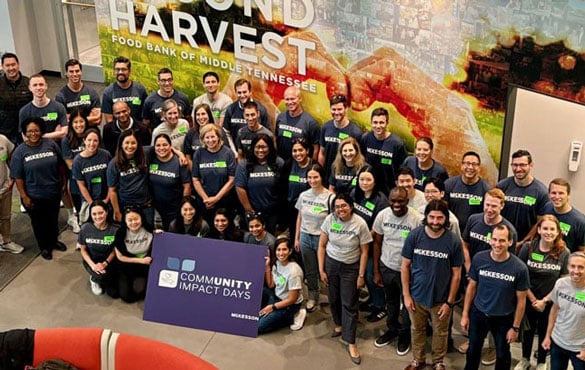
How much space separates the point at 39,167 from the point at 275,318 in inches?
105

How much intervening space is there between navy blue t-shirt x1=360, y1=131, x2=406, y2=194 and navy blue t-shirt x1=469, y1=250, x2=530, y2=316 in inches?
64.7

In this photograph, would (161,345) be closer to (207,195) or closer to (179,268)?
(179,268)

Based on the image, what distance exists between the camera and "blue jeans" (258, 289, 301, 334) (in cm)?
705

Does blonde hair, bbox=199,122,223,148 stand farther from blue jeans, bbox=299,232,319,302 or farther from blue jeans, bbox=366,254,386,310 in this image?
blue jeans, bbox=366,254,386,310

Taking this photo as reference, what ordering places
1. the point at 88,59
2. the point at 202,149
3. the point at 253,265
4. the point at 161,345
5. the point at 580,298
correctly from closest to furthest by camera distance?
the point at 161,345, the point at 580,298, the point at 253,265, the point at 202,149, the point at 88,59

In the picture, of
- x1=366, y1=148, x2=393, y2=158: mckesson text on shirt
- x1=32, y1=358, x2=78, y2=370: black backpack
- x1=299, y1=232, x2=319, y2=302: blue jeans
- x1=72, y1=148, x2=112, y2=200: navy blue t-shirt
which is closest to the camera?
x1=32, y1=358, x2=78, y2=370: black backpack

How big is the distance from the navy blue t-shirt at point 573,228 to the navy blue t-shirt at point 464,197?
0.66m

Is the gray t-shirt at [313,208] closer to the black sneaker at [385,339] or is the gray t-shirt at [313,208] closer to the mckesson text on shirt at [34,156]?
the black sneaker at [385,339]

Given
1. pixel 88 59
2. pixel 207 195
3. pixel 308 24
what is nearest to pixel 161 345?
pixel 207 195

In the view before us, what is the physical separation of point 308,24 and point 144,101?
6.12 ft

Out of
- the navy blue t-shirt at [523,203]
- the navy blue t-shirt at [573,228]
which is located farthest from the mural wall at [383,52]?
the navy blue t-shirt at [573,228]

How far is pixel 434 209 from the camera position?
19.3 feet

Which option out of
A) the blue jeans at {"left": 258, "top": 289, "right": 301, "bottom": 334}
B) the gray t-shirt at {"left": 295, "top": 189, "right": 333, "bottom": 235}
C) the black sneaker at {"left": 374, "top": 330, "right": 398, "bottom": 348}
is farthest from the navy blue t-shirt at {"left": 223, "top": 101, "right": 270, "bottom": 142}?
the black sneaker at {"left": 374, "top": 330, "right": 398, "bottom": 348}

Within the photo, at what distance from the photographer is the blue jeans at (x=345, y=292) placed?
658cm
